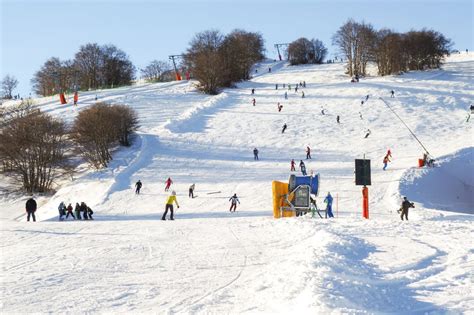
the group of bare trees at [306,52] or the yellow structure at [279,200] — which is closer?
the yellow structure at [279,200]

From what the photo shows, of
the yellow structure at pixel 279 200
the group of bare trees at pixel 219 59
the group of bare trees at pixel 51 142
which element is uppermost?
the group of bare trees at pixel 219 59

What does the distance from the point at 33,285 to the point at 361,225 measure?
950 centimetres

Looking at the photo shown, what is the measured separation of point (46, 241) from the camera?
14.0 m

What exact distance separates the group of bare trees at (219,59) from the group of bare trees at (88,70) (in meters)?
12.4

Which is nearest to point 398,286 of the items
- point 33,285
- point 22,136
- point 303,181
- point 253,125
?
point 33,285

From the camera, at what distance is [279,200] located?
2141 centimetres

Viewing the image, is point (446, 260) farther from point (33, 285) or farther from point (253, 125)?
point (253, 125)

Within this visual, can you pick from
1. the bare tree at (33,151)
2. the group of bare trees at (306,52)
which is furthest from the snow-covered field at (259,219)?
the group of bare trees at (306,52)

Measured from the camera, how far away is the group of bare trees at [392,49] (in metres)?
75.3

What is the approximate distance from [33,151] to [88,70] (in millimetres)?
52851

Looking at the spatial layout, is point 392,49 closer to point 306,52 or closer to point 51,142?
point 306,52

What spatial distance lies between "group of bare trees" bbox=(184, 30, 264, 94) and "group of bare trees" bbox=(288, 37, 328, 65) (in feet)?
25.4

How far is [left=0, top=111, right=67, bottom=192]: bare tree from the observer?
37.8 meters

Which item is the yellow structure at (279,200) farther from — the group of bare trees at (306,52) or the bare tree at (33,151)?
the group of bare trees at (306,52)
